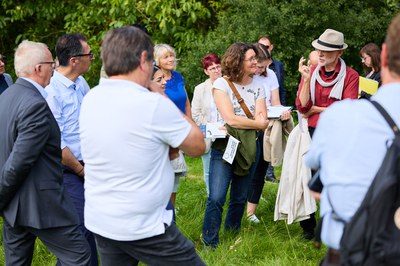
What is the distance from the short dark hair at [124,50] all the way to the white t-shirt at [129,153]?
0.24ft

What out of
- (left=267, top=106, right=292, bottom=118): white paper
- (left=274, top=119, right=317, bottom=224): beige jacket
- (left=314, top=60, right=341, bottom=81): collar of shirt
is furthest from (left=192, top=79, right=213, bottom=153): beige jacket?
(left=314, top=60, right=341, bottom=81): collar of shirt

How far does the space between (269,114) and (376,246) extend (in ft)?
13.0

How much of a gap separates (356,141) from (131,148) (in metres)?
1.14

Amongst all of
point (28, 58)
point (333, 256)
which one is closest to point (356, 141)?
point (333, 256)

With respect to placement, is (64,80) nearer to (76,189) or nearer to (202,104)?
(76,189)

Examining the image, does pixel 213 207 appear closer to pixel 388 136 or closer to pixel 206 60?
pixel 206 60

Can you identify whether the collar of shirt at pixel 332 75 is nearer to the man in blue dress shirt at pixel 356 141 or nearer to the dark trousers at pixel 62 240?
the dark trousers at pixel 62 240

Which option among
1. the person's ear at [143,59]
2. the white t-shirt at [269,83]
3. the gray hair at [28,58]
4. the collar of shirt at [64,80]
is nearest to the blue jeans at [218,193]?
the white t-shirt at [269,83]

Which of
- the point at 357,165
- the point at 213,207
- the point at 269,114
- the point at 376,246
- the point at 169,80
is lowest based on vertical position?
the point at 213,207

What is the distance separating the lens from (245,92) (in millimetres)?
5727

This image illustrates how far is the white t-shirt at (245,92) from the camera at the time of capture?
222 inches

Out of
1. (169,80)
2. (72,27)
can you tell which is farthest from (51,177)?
(72,27)

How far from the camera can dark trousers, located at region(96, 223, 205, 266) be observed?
3.31 metres

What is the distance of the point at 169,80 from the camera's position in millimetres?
5867
